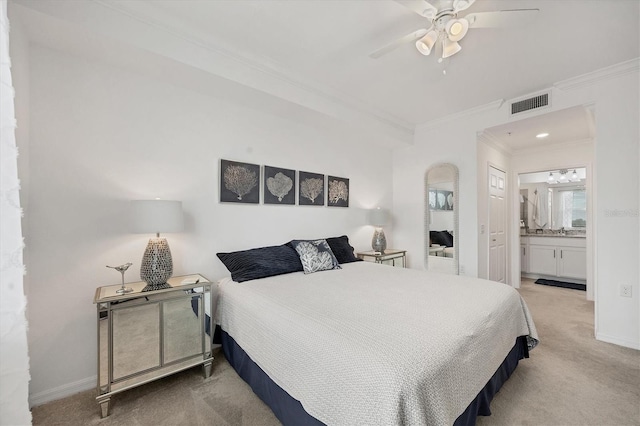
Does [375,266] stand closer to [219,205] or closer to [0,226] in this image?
[219,205]

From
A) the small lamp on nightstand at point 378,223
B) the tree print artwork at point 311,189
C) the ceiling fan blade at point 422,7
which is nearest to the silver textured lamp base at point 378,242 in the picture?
the small lamp on nightstand at point 378,223

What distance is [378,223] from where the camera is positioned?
3881 mm

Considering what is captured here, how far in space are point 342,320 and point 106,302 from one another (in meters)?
1.45

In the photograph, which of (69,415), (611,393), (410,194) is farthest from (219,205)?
(611,393)

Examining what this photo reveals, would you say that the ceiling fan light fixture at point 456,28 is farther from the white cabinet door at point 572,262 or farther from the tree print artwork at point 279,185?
the white cabinet door at point 572,262

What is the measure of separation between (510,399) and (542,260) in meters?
4.57

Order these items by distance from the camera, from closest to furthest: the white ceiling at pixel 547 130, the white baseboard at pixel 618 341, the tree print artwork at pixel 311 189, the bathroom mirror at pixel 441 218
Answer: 1. the white baseboard at pixel 618 341
2. the white ceiling at pixel 547 130
3. the tree print artwork at pixel 311 189
4. the bathroom mirror at pixel 441 218

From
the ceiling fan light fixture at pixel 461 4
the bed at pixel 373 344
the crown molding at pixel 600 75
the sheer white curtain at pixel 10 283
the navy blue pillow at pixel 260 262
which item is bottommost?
the bed at pixel 373 344

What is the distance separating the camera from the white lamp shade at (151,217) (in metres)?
1.88

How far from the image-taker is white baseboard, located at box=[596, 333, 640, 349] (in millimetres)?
2465

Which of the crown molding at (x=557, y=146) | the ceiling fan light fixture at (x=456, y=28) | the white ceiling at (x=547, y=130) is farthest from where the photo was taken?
the crown molding at (x=557, y=146)

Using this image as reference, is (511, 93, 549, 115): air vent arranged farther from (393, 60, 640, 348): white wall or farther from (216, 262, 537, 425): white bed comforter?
(216, 262, 537, 425): white bed comforter

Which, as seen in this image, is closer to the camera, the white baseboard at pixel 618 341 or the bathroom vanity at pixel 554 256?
the white baseboard at pixel 618 341

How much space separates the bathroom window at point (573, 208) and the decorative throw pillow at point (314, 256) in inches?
212
